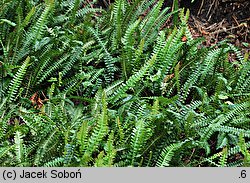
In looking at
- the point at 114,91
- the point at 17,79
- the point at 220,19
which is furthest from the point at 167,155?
the point at 220,19

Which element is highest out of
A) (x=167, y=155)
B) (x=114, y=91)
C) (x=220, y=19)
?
(x=220, y=19)

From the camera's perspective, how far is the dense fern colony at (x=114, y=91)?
4055 mm

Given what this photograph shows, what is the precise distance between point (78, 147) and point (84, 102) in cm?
A: 75

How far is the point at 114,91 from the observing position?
463 cm

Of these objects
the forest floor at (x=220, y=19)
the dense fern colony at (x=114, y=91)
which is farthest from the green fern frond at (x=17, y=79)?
the forest floor at (x=220, y=19)

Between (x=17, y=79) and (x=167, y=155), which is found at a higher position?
(x=17, y=79)

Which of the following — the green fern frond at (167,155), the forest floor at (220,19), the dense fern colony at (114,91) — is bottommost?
the green fern frond at (167,155)

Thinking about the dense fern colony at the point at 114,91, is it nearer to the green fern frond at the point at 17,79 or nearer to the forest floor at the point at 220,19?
the green fern frond at the point at 17,79

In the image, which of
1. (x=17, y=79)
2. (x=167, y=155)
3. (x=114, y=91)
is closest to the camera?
(x=167, y=155)

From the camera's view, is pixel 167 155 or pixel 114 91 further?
pixel 114 91

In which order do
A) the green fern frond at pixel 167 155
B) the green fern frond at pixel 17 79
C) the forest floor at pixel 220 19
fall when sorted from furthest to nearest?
the forest floor at pixel 220 19
the green fern frond at pixel 17 79
the green fern frond at pixel 167 155

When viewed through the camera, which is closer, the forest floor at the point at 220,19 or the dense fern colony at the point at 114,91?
the dense fern colony at the point at 114,91

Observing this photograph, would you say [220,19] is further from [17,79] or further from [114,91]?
[17,79]
